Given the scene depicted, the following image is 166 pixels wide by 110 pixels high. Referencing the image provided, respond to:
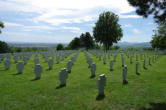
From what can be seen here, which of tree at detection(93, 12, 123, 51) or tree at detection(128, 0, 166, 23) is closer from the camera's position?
tree at detection(128, 0, 166, 23)

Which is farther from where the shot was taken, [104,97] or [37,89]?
[37,89]

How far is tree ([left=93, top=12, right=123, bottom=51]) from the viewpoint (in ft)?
185

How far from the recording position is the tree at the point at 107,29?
185 ft

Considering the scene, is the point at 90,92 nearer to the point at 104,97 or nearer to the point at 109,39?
the point at 104,97

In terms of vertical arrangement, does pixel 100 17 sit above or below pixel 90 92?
above

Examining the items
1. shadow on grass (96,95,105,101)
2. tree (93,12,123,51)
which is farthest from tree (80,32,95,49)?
shadow on grass (96,95,105,101)

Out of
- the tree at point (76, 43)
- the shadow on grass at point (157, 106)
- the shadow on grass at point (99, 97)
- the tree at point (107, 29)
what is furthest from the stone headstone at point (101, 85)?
the tree at point (76, 43)

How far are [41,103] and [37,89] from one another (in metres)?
1.92

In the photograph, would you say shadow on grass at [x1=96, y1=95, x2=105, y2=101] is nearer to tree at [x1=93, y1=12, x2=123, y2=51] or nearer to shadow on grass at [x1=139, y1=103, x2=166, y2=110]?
shadow on grass at [x1=139, y1=103, x2=166, y2=110]

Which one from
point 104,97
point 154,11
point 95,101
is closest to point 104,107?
point 95,101

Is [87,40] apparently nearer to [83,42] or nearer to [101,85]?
[83,42]

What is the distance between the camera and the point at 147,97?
21.4 ft

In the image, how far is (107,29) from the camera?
186 feet

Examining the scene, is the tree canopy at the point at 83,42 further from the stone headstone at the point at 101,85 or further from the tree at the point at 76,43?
the stone headstone at the point at 101,85
